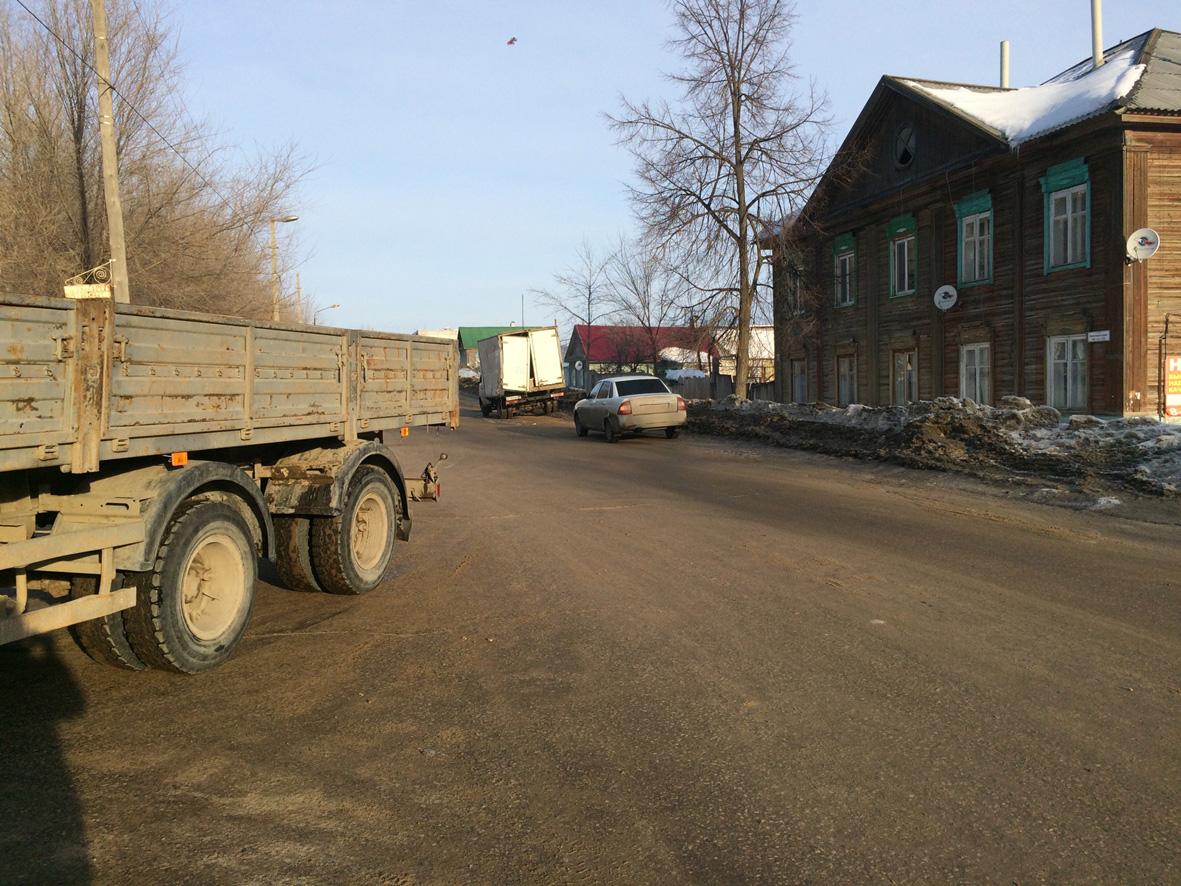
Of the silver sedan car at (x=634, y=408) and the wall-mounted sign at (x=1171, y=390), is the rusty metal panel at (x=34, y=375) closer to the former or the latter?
the silver sedan car at (x=634, y=408)

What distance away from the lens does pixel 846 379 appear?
101 ft

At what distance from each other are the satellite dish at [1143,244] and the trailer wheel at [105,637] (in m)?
19.9

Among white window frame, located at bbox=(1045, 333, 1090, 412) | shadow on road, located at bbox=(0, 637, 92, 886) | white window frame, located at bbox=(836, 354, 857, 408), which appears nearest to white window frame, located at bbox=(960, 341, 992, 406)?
white window frame, located at bbox=(1045, 333, 1090, 412)

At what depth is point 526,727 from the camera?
4441mm

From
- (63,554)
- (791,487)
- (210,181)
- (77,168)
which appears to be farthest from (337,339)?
(210,181)

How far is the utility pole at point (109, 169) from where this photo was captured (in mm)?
13320

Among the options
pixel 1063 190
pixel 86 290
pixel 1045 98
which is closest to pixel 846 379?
pixel 1045 98

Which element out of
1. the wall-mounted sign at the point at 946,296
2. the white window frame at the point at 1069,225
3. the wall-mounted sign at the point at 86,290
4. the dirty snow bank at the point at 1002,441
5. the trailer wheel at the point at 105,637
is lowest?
the trailer wheel at the point at 105,637

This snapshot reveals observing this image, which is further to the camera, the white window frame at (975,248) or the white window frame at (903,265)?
the white window frame at (903,265)

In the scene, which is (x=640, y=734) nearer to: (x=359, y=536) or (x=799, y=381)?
(x=359, y=536)

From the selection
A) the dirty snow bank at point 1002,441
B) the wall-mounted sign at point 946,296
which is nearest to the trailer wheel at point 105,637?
the dirty snow bank at point 1002,441

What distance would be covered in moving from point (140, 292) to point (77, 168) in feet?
8.93

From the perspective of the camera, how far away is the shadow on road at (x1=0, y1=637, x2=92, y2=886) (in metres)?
3.18

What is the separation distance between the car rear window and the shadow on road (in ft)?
62.0
